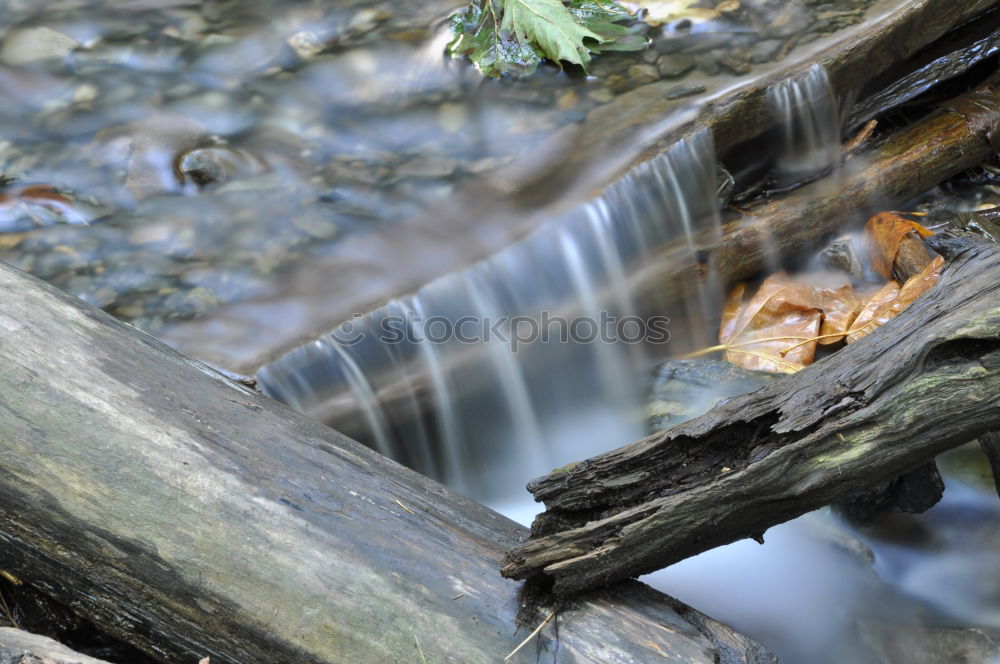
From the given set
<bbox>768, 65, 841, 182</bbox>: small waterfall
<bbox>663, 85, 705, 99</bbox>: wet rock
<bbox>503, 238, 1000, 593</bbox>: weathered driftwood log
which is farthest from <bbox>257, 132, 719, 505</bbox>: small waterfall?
<bbox>503, 238, 1000, 593</bbox>: weathered driftwood log

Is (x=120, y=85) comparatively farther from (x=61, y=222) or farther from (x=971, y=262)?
(x=971, y=262)

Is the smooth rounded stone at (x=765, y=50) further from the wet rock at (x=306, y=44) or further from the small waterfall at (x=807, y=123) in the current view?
the wet rock at (x=306, y=44)

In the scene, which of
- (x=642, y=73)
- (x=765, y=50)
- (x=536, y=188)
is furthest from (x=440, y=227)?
(x=765, y=50)

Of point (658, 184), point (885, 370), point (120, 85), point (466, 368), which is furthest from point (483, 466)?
point (120, 85)

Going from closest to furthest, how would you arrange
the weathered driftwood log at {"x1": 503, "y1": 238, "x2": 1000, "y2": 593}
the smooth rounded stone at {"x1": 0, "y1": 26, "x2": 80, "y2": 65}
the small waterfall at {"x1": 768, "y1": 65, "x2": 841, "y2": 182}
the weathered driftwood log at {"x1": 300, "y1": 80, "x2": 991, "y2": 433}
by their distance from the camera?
the weathered driftwood log at {"x1": 503, "y1": 238, "x2": 1000, "y2": 593} < the weathered driftwood log at {"x1": 300, "y1": 80, "x2": 991, "y2": 433} < the small waterfall at {"x1": 768, "y1": 65, "x2": 841, "y2": 182} < the smooth rounded stone at {"x1": 0, "y1": 26, "x2": 80, "y2": 65}

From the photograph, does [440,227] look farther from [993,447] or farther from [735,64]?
[993,447]

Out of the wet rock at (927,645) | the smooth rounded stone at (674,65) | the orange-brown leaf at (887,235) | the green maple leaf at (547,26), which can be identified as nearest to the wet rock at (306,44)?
the green maple leaf at (547,26)

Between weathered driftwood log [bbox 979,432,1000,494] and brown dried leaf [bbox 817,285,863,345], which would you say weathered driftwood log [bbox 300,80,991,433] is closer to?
brown dried leaf [bbox 817,285,863,345]
